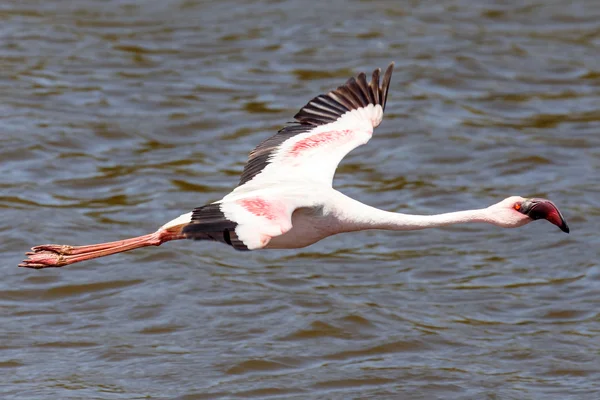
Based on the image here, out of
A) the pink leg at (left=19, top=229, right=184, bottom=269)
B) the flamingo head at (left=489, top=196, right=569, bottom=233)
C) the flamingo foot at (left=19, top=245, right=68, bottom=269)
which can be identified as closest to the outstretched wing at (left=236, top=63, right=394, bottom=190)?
the pink leg at (left=19, top=229, right=184, bottom=269)

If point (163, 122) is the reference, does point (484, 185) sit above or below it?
below

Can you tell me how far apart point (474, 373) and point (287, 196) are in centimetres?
367

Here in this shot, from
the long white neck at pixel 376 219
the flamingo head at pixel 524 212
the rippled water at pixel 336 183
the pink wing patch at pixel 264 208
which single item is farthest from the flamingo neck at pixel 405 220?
the rippled water at pixel 336 183

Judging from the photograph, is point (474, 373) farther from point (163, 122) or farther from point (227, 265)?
point (163, 122)

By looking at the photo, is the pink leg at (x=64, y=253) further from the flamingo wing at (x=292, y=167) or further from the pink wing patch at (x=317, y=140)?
the pink wing patch at (x=317, y=140)

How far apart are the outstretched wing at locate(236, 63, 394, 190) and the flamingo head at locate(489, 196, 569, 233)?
161 cm

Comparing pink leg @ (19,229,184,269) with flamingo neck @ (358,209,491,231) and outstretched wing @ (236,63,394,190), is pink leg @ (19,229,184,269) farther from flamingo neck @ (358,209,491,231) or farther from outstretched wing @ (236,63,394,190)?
flamingo neck @ (358,209,491,231)

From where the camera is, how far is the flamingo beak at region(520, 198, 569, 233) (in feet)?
35.6

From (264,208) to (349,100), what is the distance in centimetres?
315

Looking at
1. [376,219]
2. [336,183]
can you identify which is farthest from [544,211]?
[336,183]

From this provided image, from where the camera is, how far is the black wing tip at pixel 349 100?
12.6 meters

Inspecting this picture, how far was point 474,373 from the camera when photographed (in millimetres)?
13000

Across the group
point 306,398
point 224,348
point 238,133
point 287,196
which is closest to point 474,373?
point 306,398

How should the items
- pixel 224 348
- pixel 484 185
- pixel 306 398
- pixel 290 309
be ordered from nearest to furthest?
pixel 306 398 → pixel 224 348 → pixel 290 309 → pixel 484 185
